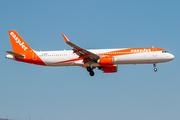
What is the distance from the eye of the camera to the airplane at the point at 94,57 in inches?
1937

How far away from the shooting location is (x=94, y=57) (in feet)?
163

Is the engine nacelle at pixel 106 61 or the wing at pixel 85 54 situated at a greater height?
the wing at pixel 85 54

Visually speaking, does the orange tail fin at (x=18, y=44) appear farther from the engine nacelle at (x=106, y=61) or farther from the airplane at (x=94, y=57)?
the engine nacelle at (x=106, y=61)

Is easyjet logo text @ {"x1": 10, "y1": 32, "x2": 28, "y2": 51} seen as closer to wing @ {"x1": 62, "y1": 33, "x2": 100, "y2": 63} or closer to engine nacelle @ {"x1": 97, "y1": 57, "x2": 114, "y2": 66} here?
wing @ {"x1": 62, "y1": 33, "x2": 100, "y2": 63}

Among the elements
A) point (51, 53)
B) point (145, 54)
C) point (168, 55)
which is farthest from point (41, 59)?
point (168, 55)

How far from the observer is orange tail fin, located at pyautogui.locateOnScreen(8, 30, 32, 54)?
5350 centimetres

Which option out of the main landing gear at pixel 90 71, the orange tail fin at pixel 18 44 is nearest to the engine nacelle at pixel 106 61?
the main landing gear at pixel 90 71

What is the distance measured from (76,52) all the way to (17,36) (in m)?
12.1

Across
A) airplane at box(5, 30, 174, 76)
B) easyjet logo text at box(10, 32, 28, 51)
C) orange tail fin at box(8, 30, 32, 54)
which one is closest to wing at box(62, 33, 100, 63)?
airplane at box(5, 30, 174, 76)

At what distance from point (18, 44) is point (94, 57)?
43.8 ft

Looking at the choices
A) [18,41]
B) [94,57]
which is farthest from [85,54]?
[18,41]

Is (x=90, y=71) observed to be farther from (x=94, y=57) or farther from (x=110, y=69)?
(x=94, y=57)

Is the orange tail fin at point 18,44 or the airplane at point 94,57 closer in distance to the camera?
the airplane at point 94,57

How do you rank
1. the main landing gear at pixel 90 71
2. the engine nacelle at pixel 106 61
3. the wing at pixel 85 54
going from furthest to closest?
1. the main landing gear at pixel 90 71
2. the engine nacelle at pixel 106 61
3. the wing at pixel 85 54
